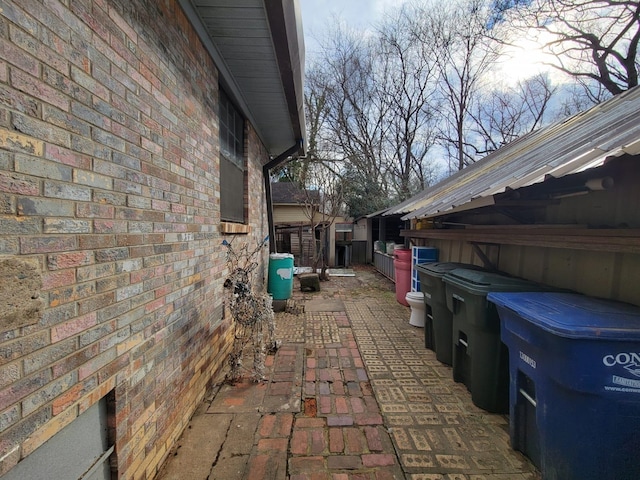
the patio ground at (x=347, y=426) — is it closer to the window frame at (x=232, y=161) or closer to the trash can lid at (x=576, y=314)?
the trash can lid at (x=576, y=314)

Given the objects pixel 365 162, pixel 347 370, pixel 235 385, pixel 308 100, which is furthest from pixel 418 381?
pixel 308 100

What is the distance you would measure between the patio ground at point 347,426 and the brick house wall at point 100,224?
0.35 m

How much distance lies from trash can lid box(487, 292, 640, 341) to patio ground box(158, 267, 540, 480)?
3.59ft

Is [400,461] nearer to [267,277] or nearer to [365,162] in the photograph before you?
[267,277]

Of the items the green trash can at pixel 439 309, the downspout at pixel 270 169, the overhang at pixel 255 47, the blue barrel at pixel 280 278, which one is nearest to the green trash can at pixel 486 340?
the green trash can at pixel 439 309

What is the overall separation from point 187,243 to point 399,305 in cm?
472

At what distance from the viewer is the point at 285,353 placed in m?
3.56

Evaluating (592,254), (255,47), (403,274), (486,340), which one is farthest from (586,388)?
(403,274)

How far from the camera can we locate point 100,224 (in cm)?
136

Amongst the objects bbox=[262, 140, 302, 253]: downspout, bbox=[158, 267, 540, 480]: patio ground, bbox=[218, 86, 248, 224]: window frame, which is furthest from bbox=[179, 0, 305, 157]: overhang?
bbox=[158, 267, 540, 480]: patio ground

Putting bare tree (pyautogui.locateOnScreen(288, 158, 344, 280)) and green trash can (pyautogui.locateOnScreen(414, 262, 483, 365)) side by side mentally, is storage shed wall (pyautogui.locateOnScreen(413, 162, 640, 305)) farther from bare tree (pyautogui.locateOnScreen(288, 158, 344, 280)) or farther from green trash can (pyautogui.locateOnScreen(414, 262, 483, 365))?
bare tree (pyautogui.locateOnScreen(288, 158, 344, 280))

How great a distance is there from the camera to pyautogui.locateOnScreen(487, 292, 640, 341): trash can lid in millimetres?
1466

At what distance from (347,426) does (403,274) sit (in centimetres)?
396

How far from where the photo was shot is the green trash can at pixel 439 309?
3.23 meters
